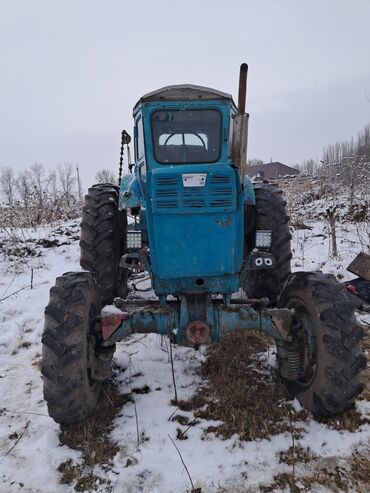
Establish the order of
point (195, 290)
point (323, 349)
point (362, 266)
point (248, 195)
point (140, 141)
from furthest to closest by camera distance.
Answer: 1. point (362, 266)
2. point (248, 195)
3. point (140, 141)
4. point (195, 290)
5. point (323, 349)

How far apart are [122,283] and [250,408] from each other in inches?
90.9

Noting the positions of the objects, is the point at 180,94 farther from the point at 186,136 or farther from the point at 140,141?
the point at 140,141

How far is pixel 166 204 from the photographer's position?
313 centimetres

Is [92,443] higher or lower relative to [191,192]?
lower

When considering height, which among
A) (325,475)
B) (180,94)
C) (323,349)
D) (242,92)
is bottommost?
(325,475)

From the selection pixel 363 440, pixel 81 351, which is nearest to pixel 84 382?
pixel 81 351

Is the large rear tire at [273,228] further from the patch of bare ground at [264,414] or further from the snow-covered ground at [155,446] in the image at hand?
the snow-covered ground at [155,446]

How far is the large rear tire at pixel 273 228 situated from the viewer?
164 inches

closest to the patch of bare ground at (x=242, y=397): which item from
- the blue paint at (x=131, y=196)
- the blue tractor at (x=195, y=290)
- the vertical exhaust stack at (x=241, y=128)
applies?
the blue tractor at (x=195, y=290)

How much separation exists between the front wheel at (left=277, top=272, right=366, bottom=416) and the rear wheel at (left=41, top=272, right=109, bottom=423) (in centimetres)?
159

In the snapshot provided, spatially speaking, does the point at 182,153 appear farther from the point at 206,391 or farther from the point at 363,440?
the point at 363,440

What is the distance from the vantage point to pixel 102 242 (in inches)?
161

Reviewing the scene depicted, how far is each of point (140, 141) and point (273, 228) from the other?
1.59 metres

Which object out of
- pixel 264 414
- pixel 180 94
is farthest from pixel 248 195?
pixel 264 414
